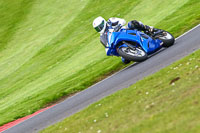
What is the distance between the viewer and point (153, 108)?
23.6ft

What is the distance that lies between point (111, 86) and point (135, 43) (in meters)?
2.09

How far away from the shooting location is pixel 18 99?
17656 mm

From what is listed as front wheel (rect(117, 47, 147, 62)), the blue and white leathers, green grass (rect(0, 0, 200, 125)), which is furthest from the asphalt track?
green grass (rect(0, 0, 200, 125))

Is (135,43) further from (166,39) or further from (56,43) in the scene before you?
(56,43)

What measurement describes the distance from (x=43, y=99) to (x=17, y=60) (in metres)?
11.0

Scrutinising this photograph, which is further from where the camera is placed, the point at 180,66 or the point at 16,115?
the point at 16,115

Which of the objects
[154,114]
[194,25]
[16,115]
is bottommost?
[194,25]

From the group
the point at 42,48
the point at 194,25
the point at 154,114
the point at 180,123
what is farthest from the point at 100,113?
the point at 42,48

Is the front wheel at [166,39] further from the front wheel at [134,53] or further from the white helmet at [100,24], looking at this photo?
the white helmet at [100,24]

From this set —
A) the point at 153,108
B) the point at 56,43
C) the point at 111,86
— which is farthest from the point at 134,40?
the point at 56,43

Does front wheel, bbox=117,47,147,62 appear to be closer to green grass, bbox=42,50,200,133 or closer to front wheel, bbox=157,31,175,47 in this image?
front wheel, bbox=157,31,175,47

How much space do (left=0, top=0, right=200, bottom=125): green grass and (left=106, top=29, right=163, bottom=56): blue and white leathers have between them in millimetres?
2012

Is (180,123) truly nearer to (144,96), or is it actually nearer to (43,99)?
(144,96)

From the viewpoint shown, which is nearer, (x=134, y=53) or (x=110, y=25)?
(x=134, y=53)
